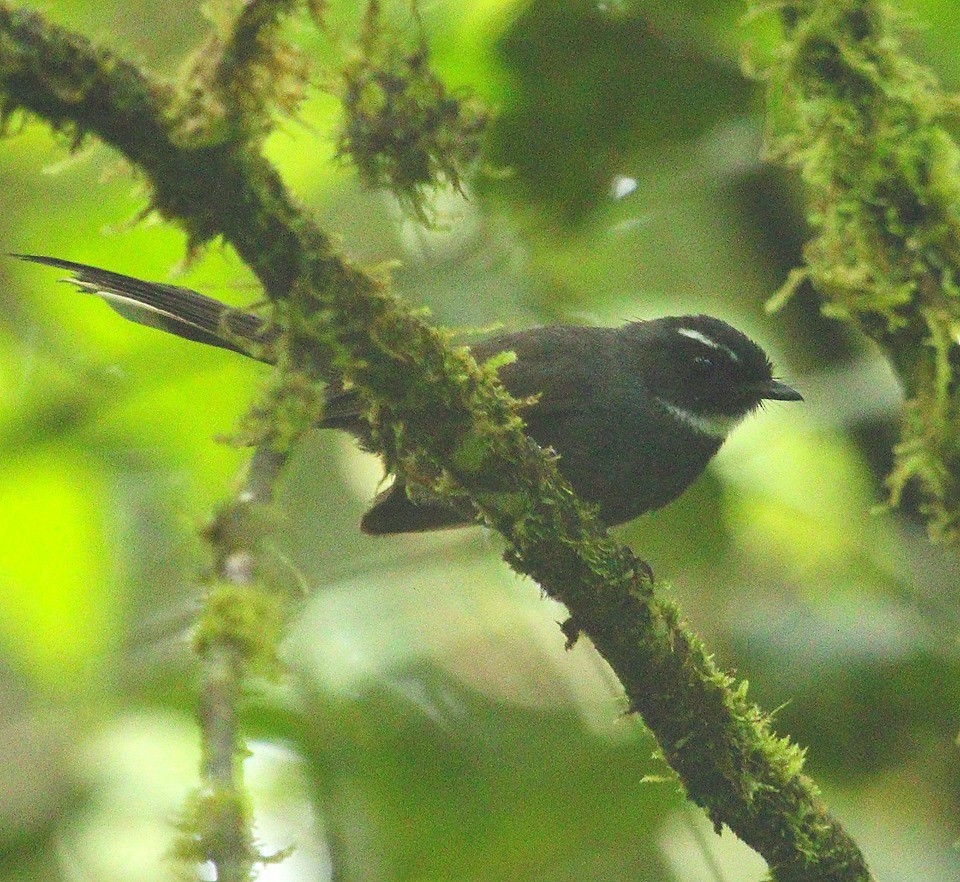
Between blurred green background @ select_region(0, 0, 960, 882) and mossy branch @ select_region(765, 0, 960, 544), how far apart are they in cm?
157

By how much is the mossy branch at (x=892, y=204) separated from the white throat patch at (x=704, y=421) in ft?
6.52

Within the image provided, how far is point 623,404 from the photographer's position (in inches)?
176

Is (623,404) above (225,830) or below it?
above

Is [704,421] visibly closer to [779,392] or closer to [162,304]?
[779,392]

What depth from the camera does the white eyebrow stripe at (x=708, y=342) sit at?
471 centimetres

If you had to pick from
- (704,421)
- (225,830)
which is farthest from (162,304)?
(225,830)

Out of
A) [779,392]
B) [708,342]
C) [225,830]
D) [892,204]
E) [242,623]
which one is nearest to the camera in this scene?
[225,830]

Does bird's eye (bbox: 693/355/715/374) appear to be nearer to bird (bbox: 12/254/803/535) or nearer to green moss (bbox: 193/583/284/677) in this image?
bird (bbox: 12/254/803/535)

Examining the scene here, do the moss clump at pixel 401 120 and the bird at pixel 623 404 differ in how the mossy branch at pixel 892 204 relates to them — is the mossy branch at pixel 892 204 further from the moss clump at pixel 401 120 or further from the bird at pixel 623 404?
the bird at pixel 623 404

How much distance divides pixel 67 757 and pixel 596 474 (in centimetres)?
209

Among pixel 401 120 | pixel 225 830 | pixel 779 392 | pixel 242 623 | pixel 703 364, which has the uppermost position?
pixel 703 364

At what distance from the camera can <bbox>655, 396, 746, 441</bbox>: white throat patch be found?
4586 mm

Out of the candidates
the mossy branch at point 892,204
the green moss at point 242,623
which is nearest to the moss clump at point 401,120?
the mossy branch at point 892,204

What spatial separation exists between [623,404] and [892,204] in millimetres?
1980
